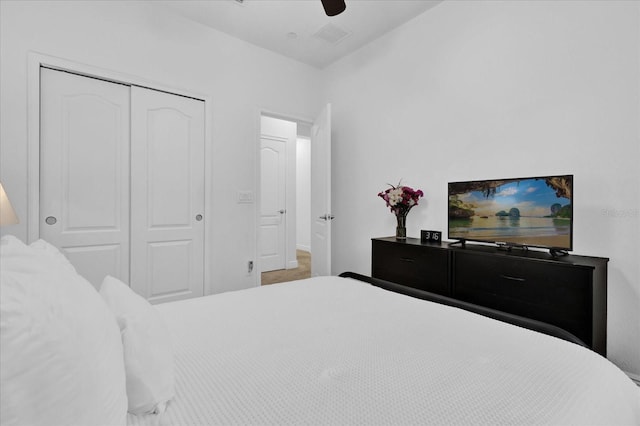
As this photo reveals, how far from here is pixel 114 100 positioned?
2736 millimetres

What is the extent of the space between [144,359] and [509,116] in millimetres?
2723

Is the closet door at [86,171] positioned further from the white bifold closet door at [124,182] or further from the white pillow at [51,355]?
the white pillow at [51,355]

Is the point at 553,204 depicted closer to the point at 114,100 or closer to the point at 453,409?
the point at 453,409

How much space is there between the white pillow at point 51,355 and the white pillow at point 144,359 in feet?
0.26

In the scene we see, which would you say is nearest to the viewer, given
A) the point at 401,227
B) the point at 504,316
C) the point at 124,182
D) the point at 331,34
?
the point at 504,316

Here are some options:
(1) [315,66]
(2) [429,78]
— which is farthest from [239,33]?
(2) [429,78]

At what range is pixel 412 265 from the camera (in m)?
2.55

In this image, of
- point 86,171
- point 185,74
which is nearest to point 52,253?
point 86,171

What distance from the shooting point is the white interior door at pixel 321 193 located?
136 inches

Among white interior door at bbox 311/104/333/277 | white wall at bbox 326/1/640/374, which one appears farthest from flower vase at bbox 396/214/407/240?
white interior door at bbox 311/104/333/277

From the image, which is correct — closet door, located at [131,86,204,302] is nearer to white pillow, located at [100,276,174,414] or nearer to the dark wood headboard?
the dark wood headboard

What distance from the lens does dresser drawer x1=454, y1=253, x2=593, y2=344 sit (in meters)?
1.72

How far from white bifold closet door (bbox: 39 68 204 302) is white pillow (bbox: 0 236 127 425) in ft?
7.51

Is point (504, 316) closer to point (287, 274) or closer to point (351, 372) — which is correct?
point (351, 372)
